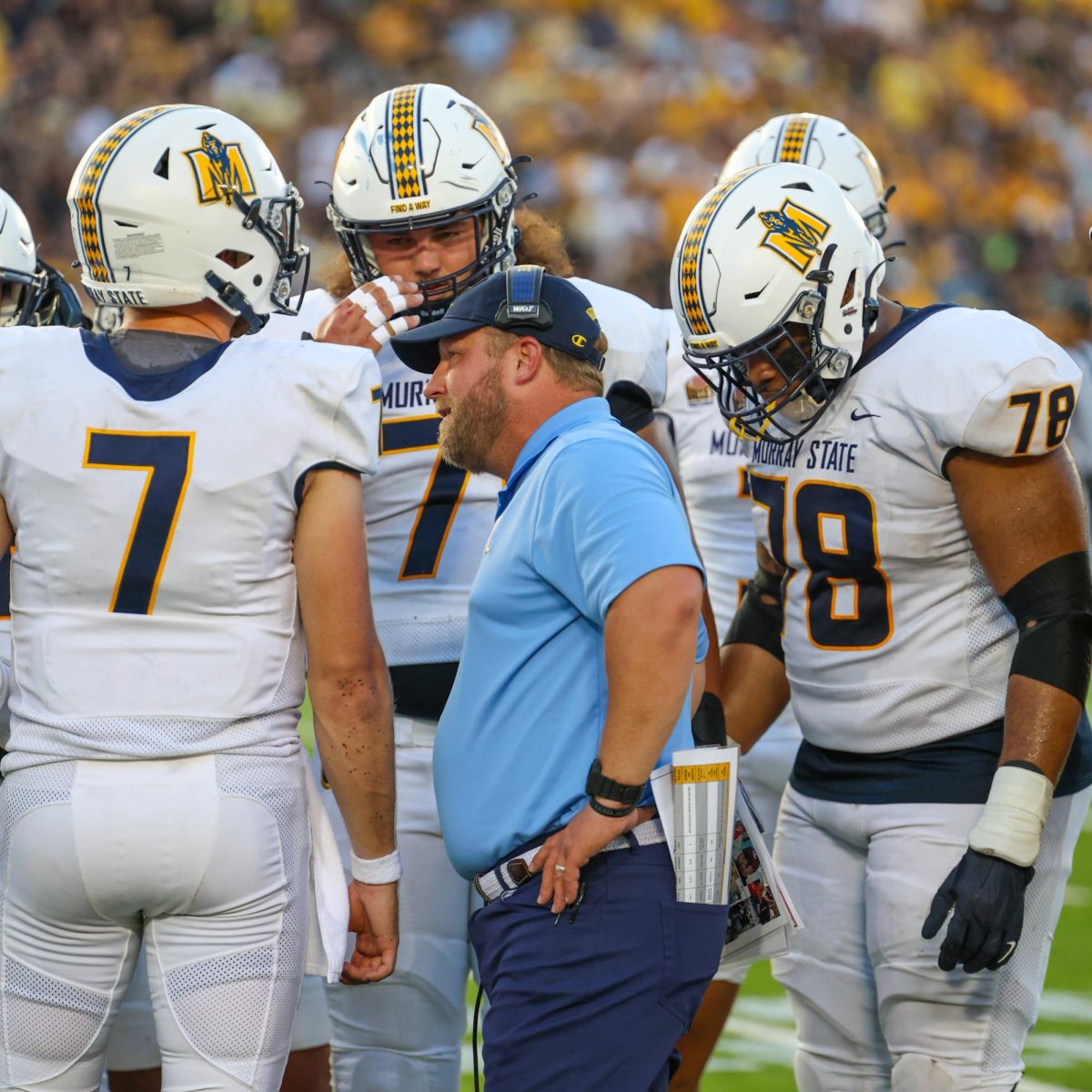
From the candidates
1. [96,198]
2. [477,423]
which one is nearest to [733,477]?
[477,423]

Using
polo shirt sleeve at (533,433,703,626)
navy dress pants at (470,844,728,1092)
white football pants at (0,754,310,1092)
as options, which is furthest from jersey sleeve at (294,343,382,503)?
navy dress pants at (470,844,728,1092)

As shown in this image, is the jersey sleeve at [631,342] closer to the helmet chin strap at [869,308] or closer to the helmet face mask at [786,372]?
the helmet face mask at [786,372]

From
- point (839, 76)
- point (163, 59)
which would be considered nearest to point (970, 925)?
point (163, 59)

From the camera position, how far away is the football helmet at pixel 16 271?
3.68m

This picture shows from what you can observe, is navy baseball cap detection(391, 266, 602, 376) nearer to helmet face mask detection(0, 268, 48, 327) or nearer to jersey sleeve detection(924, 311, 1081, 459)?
jersey sleeve detection(924, 311, 1081, 459)

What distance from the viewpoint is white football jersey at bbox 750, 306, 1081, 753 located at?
2.81 meters

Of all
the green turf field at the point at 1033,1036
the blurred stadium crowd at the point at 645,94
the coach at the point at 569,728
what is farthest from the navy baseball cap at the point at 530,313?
the blurred stadium crowd at the point at 645,94

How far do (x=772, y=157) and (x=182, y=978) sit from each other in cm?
289

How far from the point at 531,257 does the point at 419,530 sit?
0.73 metres

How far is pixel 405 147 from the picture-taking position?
345 centimetres

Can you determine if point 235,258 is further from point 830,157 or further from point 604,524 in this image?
point 830,157

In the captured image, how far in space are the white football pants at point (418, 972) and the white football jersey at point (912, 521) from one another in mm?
788

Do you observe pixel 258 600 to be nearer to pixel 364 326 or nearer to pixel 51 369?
pixel 51 369

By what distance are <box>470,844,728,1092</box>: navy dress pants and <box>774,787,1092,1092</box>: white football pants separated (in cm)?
58
